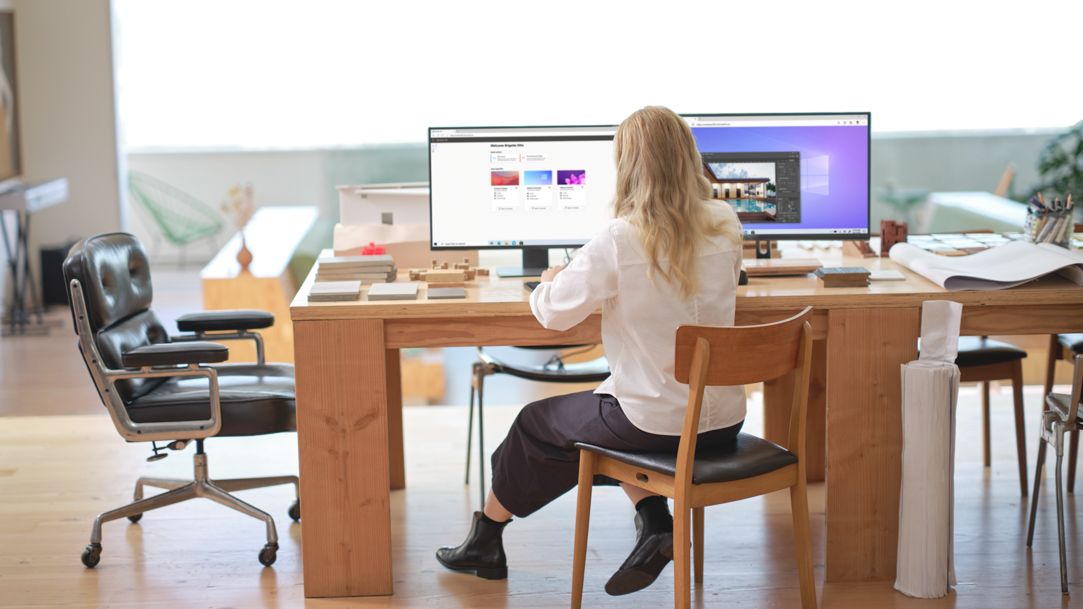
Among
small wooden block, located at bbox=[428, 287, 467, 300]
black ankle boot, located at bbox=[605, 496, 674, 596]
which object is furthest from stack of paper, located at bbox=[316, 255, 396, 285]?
black ankle boot, located at bbox=[605, 496, 674, 596]

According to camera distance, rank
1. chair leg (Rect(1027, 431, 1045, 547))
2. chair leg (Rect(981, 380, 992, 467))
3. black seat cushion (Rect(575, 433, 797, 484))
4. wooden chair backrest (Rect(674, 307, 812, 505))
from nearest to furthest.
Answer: wooden chair backrest (Rect(674, 307, 812, 505)) → black seat cushion (Rect(575, 433, 797, 484)) → chair leg (Rect(1027, 431, 1045, 547)) → chair leg (Rect(981, 380, 992, 467))

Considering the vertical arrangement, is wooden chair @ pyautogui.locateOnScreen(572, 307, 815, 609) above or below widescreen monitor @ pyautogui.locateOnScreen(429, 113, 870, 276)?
below

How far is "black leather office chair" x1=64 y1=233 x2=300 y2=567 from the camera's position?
7.34ft

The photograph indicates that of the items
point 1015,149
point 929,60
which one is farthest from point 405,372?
point 1015,149

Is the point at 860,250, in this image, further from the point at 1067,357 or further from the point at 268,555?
the point at 268,555

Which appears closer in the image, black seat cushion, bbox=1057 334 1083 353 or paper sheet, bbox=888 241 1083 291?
paper sheet, bbox=888 241 1083 291

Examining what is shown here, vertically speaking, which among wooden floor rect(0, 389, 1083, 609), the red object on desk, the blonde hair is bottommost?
wooden floor rect(0, 389, 1083, 609)

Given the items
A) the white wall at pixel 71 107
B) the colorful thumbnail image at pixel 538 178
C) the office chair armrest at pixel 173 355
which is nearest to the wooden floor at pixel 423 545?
the office chair armrest at pixel 173 355

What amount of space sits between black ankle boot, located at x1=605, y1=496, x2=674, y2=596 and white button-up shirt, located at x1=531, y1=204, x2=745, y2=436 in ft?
0.93

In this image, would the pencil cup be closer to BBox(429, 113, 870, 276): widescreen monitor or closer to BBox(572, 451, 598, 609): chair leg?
BBox(429, 113, 870, 276): widescreen monitor

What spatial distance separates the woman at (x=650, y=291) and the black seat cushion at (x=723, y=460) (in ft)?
0.08

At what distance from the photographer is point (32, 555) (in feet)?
7.89

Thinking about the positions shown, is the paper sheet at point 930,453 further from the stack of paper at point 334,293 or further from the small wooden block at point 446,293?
the stack of paper at point 334,293

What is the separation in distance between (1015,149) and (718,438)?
5.44 m
